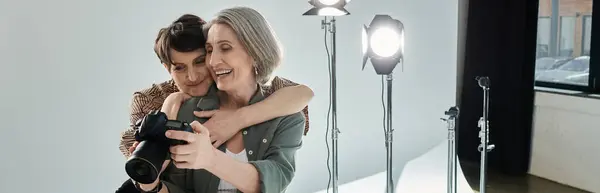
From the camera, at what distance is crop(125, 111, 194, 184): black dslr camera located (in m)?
0.97

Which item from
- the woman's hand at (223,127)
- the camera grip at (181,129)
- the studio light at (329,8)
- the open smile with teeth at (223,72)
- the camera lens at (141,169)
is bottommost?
the camera lens at (141,169)

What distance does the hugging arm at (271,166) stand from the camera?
1111 millimetres

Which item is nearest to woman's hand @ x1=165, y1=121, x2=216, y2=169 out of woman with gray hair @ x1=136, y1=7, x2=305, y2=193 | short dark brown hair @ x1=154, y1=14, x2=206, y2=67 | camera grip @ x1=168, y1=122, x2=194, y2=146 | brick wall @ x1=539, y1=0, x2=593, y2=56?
camera grip @ x1=168, y1=122, x2=194, y2=146

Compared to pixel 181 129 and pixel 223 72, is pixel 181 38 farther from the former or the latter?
pixel 181 129

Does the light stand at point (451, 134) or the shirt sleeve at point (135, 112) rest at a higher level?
the shirt sleeve at point (135, 112)

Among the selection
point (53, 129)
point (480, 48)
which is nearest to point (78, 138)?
point (53, 129)

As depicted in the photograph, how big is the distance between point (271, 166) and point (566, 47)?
3.51 m

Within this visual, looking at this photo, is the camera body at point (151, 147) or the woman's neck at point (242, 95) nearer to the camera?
the camera body at point (151, 147)

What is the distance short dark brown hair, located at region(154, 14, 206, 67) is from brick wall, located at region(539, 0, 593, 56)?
3294 millimetres

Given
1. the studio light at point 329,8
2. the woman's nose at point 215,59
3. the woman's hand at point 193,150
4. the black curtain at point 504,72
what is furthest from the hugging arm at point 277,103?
the black curtain at point 504,72

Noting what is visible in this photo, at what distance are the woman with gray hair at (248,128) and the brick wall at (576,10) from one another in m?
3.25

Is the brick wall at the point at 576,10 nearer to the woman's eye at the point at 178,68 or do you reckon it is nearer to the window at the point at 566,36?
the window at the point at 566,36

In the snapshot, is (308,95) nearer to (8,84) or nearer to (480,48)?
(8,84)

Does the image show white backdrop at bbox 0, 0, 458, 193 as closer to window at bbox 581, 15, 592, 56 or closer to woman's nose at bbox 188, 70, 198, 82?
woman's nose at bbox 188, 70, 198, 82
